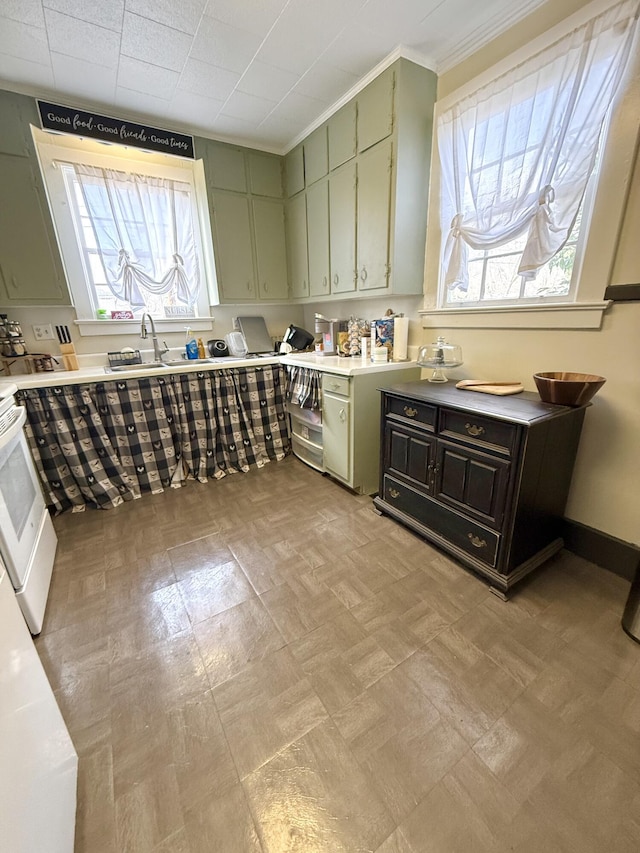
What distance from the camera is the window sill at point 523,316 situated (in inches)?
63.6

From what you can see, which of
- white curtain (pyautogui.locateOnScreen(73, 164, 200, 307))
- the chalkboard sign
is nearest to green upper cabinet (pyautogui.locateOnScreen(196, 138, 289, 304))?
the chalkboard sign

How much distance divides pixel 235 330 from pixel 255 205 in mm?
1085

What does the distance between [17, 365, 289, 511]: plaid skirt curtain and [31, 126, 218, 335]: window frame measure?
819mm

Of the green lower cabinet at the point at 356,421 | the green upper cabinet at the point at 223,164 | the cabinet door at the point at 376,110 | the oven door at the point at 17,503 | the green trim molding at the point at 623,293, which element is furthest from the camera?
the green upper cabinet at the point at 223,164

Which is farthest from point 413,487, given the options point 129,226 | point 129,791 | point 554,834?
point 129,226

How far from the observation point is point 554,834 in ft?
2.80

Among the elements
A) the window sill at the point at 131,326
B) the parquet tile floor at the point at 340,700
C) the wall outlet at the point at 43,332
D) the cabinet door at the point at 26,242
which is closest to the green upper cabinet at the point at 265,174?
the window sill at the point at 131,326

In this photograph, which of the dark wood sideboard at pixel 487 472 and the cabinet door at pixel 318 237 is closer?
the dark wood sideboard at pixel 487 472

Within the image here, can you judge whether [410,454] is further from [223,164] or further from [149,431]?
[223,164]

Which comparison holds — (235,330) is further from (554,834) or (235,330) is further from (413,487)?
(554,834)

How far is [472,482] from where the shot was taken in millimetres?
1628

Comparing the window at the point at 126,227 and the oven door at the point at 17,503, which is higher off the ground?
the window at the point at 126,227

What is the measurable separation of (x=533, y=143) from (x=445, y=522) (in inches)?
74.6

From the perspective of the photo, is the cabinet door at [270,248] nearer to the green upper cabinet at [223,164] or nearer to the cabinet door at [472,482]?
the green upper cabinet at [223,164]
